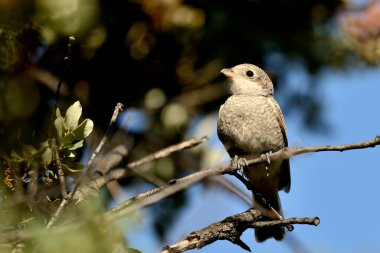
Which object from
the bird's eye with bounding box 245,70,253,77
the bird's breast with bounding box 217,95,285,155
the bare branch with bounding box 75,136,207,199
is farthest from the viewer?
the bird's eye with bounding box 245,70,253,77

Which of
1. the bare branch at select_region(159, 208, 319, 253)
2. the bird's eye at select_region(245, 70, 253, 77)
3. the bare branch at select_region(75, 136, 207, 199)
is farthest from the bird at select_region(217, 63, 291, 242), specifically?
the bare branch at select_region(159, 208, 319, 253)

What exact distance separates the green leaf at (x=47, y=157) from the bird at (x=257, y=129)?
6.08ft

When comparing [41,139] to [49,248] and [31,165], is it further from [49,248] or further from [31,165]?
[49,248]

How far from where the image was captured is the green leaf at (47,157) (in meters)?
2.79

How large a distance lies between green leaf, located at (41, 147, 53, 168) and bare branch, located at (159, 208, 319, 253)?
2.04 ft

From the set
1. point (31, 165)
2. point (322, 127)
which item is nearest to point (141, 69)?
point (322, 127)


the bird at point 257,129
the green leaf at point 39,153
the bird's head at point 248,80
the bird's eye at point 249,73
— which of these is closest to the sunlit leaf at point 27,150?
the green leaf at point 39,153

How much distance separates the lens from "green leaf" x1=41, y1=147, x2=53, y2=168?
9.14ft

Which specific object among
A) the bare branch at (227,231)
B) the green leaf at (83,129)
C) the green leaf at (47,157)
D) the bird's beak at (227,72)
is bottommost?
the bare branch at (227,231)

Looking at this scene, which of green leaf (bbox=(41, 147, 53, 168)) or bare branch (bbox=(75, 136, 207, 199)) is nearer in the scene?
green leaf (bbox=(41, 147, 53, 168))

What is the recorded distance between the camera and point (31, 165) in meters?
2.85

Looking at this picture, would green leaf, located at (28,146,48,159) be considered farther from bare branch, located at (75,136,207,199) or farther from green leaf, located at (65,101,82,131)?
bare branch, located at (75,136,207,199)

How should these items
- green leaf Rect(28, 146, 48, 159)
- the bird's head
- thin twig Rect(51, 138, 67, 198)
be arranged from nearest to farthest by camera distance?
1. thin twig Rect(51, 138, 67, 198)
2. green leaf Rect(28, 146, 48, 159)
3. the bird's head

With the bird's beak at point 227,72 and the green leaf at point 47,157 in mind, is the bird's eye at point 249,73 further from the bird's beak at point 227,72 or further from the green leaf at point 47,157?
the green leaf at point 47,157
